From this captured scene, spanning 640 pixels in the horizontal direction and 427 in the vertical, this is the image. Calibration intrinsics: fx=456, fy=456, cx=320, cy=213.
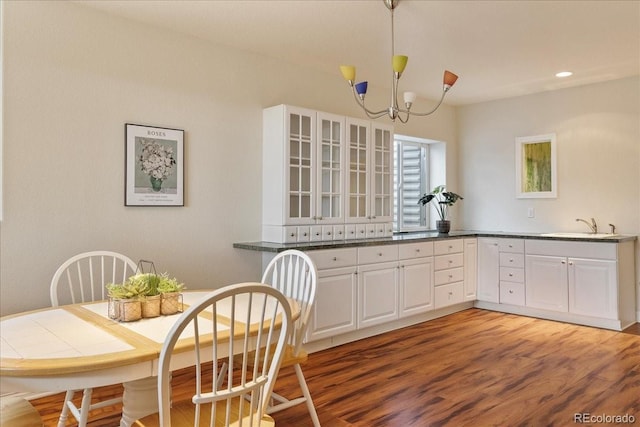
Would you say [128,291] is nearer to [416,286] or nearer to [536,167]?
[416,286]

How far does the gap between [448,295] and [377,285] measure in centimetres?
116

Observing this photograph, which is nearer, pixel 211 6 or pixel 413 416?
pixel 413 416

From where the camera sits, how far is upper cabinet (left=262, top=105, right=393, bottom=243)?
369cm

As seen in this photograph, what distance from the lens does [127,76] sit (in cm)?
311

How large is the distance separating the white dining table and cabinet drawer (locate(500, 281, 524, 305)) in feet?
11.7

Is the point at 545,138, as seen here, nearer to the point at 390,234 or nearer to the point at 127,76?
the point at 390,234

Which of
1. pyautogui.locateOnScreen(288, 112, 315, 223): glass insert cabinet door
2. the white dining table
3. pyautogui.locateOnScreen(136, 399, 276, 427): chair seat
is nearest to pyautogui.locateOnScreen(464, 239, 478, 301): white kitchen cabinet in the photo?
pyautogui.locateOnScreen(288, 112, 315, 223): glass insert cabinet door

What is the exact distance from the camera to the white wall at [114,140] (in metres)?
2.70

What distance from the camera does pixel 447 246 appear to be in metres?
4.73

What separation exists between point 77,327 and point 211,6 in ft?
6.97

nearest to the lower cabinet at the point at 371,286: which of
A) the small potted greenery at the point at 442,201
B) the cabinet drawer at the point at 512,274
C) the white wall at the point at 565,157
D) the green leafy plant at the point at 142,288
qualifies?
the small potted greenery at the point at 442,201

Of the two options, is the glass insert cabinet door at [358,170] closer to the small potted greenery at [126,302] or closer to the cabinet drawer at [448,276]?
the cabinet drawer at [448,276]

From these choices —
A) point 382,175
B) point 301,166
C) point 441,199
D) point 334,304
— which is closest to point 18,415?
point 334,304

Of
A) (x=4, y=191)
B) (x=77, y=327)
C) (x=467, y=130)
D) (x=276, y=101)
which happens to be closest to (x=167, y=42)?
(x=276, y=101)
